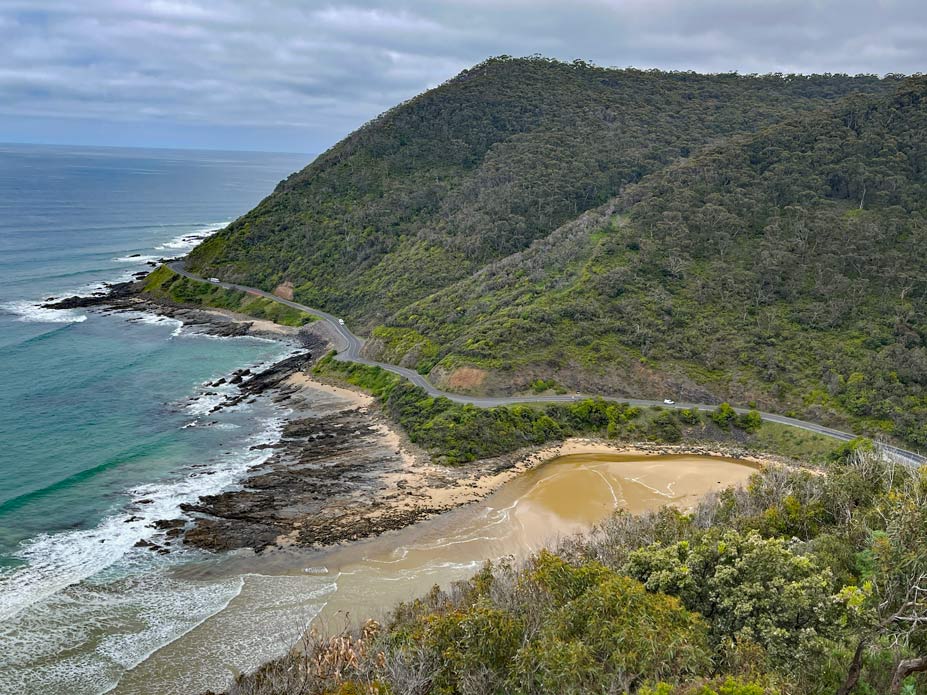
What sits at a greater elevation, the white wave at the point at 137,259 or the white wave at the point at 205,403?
the white wave at the point at 137,259

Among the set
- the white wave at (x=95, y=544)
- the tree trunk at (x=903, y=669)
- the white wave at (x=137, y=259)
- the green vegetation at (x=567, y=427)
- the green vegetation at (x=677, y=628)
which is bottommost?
the white wave at (x=95, y=544)

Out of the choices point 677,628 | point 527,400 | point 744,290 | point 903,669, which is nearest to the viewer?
point 903,669

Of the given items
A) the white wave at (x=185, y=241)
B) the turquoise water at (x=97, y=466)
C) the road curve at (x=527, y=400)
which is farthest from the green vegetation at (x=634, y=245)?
the white wave at (x=185, y=241)

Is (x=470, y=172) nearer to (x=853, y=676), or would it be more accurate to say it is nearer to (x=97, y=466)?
(x=97, y=466)

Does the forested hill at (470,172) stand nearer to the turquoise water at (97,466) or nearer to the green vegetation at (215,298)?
the green vegetation at (215,298)

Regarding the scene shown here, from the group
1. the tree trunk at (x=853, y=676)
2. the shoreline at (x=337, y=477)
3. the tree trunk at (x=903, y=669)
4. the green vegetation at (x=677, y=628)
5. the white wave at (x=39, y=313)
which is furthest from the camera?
the white wave at (x=39, y=313)

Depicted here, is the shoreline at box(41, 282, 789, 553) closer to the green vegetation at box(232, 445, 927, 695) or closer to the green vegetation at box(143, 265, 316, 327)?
the green vegetation at box(232, 445, 927, 695)

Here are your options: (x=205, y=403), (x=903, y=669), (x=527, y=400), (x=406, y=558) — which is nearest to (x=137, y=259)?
(x=205, y=403)
